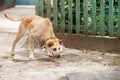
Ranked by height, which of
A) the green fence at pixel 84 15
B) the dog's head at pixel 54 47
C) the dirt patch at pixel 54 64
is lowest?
the dirt patch at pixel 54 64

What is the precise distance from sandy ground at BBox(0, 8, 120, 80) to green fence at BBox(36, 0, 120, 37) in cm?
58

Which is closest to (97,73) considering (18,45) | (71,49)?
(71,49)

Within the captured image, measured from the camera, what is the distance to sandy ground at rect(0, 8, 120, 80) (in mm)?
6957

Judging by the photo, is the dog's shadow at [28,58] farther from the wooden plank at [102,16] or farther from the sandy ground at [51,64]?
the wooden plank at [102,16]

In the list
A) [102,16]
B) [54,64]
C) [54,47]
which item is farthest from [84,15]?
[54,64]

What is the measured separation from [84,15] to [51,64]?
1880 millimetres

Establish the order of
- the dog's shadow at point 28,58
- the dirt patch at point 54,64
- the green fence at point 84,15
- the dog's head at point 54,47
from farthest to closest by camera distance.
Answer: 1. the green fence at point 84,15
2. the dog's shadow at point 28,58
3. the dog's head at point 54,47
4. the dirt patch at point 54,64

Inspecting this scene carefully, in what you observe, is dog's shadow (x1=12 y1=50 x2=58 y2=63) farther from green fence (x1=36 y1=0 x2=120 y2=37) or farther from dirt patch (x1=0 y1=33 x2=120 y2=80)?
green fence (x1=36 y1=0 x2=120 y2=37)

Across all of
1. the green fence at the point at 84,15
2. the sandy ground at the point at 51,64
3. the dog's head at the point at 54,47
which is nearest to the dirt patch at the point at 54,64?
the sandy ground at the point at 51,64

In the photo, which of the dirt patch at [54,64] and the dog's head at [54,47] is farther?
the dog's head at [54,47]

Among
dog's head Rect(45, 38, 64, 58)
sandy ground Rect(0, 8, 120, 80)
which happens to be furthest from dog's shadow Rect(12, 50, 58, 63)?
dog's head Rect(45, 38, 64, 58)

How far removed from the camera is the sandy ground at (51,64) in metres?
6.96

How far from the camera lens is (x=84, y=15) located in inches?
358

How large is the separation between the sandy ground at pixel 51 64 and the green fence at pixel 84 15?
22.8 inches
